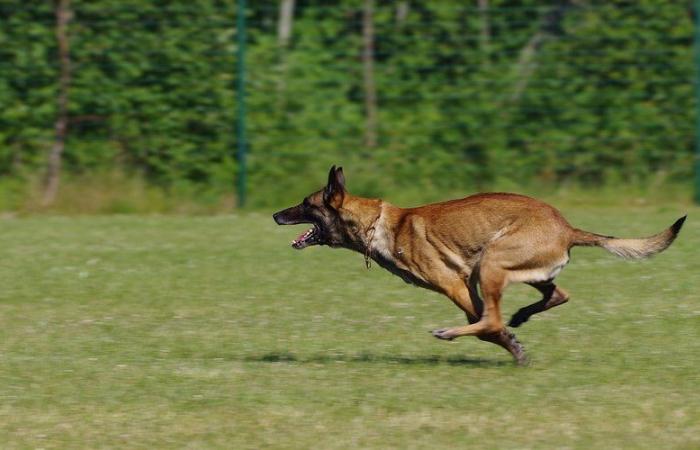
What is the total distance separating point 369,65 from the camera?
17.2m

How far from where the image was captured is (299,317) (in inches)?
386

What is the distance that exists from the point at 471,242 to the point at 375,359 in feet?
3.02

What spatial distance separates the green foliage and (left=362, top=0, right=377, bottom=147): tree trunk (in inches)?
2.8

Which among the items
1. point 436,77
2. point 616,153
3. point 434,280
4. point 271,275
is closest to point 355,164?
point 436,77

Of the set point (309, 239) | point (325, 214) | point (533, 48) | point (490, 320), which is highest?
point (533, 48)

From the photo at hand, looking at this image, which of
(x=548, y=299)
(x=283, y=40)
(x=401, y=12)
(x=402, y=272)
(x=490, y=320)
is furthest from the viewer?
(x=401, y=12)

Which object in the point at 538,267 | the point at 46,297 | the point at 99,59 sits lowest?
the point at 46,297

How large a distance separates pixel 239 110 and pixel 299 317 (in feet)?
24.6

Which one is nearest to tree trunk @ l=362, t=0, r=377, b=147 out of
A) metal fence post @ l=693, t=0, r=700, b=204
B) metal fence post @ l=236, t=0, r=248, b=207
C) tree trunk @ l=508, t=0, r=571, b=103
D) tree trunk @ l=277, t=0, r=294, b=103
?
tree trunk @ l=277, t=0, r=294, b=103

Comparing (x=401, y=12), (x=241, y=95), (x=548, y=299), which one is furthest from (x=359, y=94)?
(x=548, y=299)

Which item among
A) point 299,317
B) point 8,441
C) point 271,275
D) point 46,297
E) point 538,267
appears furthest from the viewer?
point 271,275

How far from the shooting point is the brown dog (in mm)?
7770

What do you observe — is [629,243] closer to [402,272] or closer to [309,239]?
[402,272]

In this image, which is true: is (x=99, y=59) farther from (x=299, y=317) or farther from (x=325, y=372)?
(x=325, y=372)
